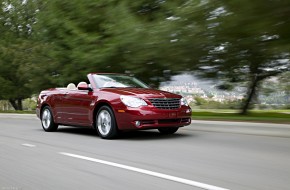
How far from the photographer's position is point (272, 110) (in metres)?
20.0

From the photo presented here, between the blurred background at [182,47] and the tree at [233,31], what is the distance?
0.06 feet

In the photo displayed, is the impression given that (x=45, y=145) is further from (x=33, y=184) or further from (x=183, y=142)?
(x=33, y=184)

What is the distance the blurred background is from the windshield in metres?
1.20

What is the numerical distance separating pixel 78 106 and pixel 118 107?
5.26 ft

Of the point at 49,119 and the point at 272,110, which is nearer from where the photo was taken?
the point at 49,119

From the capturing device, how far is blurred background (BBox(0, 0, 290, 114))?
8555 mm

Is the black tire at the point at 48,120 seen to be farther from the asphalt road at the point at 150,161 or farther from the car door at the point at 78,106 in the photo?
the asphalt road at the point at 150,161

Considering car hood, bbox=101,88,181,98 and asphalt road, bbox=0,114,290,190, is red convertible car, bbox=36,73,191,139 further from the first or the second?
asphalt road, bbox=0,114,290,190

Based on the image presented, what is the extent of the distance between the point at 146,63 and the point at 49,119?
483 cm

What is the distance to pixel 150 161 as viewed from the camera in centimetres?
676

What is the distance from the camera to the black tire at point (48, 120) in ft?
39.2

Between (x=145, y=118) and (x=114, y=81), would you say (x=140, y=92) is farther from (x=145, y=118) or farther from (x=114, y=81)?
(x=114, y=81)

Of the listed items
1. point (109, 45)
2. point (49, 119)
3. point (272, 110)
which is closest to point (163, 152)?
point (49, 119)

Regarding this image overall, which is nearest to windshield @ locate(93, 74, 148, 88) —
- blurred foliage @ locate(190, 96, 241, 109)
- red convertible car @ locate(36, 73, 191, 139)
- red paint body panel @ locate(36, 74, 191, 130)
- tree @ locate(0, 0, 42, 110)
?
red convertible car @ locate(36, 73, 191, 139)
